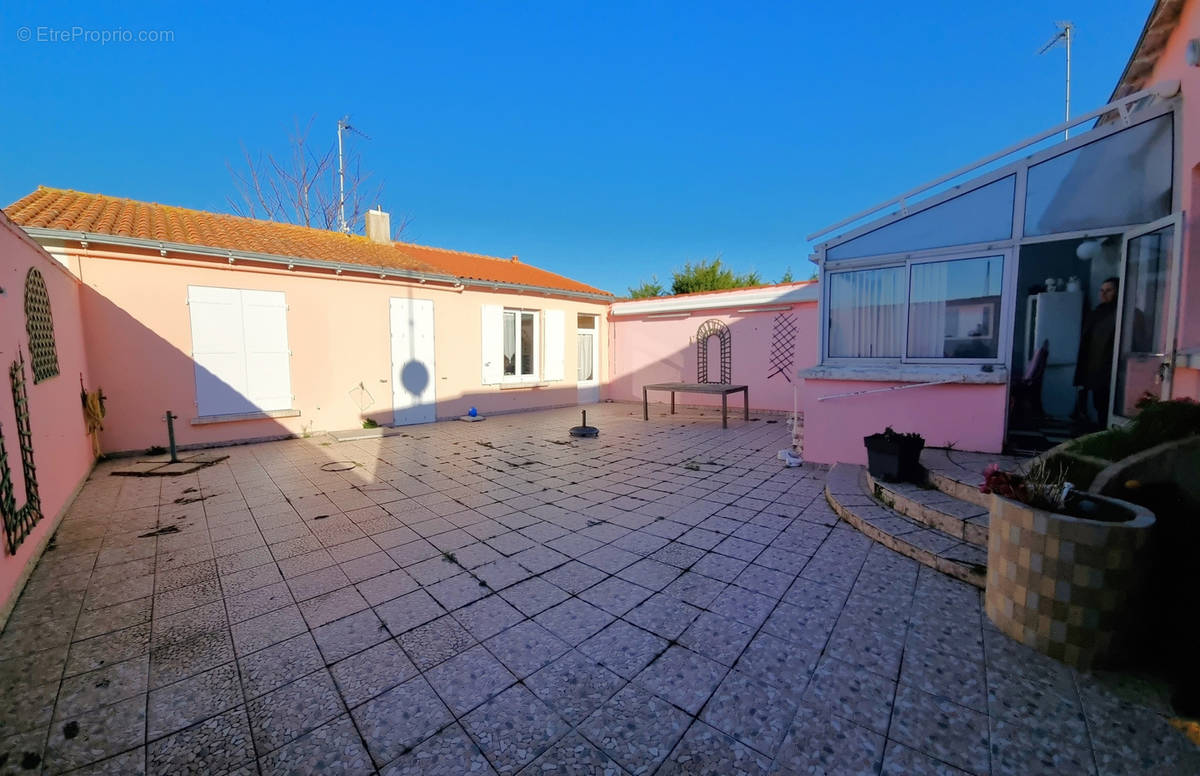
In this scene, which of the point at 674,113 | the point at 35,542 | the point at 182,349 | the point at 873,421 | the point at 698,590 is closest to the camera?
the point at 698,590

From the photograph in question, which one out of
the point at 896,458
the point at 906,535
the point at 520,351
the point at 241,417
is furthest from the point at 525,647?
the point at 520,351

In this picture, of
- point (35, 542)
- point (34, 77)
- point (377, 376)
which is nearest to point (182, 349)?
point (377, 376)

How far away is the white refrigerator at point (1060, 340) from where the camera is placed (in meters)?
5.43

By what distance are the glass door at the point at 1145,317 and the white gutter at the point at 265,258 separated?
825 centimetres

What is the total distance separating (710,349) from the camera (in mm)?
9469

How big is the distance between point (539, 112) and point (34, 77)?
7995 mm

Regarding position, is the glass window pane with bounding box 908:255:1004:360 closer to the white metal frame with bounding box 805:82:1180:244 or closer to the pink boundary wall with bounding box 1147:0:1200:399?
the white metal frame with bounding box 805:82:1180:244

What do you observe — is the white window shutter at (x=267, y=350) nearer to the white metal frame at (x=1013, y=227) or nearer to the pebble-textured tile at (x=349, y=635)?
the pebble-textured tile at (x=349, y=635)

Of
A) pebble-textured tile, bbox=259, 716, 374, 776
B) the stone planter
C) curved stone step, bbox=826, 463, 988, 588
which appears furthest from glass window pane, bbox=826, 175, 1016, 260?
pebble-textured tile, bbox=259, 716, 374, 776

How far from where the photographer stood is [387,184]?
560 inches

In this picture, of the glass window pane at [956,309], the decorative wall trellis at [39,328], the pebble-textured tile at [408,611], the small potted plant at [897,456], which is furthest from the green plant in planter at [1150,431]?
the decorative wall trellis at [39,328]

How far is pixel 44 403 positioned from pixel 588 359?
8.67 metres

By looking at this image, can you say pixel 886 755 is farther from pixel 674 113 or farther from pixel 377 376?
pixel 674 113

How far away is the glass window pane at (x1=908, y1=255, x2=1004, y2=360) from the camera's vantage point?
13.4 feet
